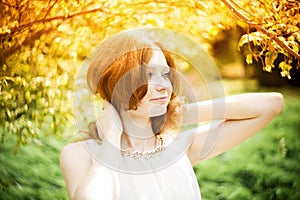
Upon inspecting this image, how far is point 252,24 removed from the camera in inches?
86.9

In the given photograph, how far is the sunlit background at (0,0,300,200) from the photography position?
7.18 ft

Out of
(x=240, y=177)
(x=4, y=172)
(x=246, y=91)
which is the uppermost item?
(x=246, y=91)

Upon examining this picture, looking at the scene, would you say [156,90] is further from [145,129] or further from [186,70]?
[186,70]

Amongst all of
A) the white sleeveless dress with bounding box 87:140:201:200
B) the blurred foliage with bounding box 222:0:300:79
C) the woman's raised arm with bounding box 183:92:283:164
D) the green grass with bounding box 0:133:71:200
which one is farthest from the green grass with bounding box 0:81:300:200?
the white sleeveless dress with bounding box 87:140:201:200

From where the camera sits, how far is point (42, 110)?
7.30ft

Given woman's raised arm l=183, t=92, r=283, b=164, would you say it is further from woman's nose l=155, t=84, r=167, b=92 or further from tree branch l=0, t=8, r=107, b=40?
tree branch l=0, t=8, r=107, b=40

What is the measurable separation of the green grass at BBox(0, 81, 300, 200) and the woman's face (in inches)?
16.5

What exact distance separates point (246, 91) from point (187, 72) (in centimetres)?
27

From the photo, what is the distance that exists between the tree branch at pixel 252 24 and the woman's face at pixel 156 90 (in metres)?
0.51

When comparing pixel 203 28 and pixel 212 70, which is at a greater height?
pixel 203 28

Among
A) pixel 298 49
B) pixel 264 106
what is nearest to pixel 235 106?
pixel 264 106

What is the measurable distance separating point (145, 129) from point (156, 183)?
193 mm

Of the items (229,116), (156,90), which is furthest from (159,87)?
(229,116)

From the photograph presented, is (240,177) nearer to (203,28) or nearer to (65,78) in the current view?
(203,28)
